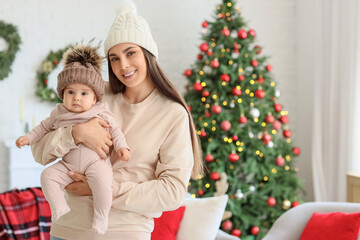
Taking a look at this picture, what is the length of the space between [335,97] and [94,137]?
11.2ft

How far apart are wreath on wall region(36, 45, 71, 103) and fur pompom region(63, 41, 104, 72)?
3149 millimetres

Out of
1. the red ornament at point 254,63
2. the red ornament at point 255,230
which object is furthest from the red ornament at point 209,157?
the red ornament at point 254,63

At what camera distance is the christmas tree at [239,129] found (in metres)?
3.99

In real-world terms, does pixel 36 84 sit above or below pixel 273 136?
above

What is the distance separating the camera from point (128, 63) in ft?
5.53

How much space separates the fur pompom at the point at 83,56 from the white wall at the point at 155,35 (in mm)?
3201

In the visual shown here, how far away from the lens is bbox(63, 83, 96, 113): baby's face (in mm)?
1661

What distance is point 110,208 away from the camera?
1608 millimetres

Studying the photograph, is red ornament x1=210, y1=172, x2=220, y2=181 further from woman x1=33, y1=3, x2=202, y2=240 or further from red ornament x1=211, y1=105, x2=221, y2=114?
woman x1=33, y1=3, x2=202, y2=240

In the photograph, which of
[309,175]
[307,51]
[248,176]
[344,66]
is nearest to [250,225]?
[248,176]

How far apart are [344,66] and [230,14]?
4.10 feet

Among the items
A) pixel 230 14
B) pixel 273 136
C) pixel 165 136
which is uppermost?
pixel 230 14

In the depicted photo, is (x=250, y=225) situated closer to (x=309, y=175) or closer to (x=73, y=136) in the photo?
(x=309, y=175)

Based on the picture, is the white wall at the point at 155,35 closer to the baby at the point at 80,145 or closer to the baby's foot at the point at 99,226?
the baby at the point at 80,145
